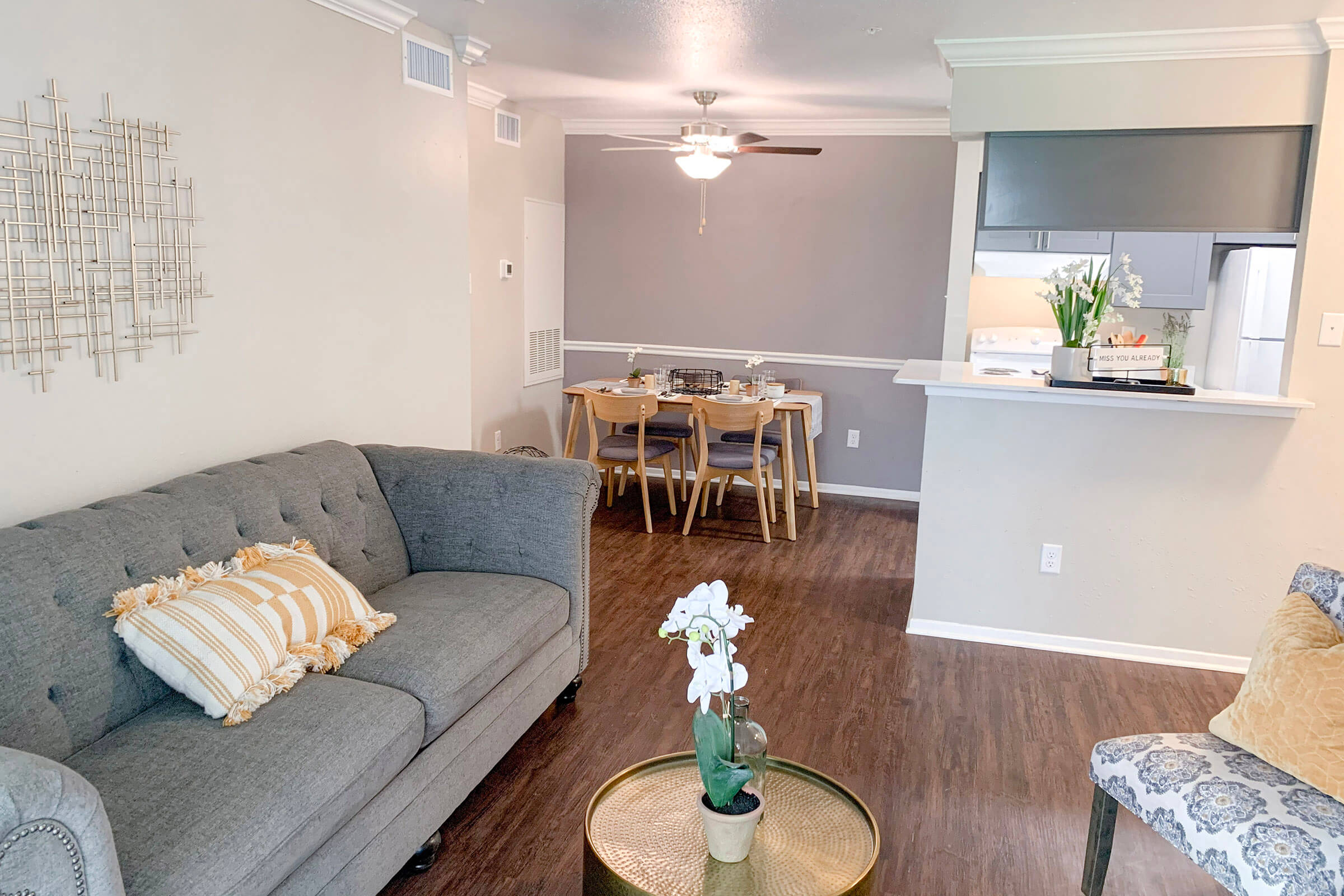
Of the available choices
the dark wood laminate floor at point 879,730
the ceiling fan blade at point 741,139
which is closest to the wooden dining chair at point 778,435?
the dark wood laminate floor at point 879,730

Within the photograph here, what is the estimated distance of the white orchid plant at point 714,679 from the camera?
5.62 feet

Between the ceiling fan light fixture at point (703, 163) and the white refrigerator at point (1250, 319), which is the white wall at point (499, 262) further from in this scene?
the white refrigerator at point (1250, 319)

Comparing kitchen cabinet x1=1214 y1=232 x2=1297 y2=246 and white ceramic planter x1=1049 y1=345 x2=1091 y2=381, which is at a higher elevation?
kitchen cabinet x1=1214 y1=232 x2=1297 y2=246

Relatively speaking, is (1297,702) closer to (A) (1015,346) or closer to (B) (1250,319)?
(B) (1250,319)

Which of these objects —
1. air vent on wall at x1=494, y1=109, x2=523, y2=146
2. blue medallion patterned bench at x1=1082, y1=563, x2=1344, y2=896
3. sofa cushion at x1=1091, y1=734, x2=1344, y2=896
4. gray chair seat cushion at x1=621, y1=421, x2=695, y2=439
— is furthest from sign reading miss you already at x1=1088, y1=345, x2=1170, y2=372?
air vent on wall at x1=494, y1=109, x2=523, y2=146

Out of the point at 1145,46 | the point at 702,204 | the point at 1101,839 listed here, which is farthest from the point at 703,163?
the point at 1101,839

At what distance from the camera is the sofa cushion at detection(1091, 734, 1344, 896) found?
180 centimetres

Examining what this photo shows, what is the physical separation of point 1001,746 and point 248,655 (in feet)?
7.44

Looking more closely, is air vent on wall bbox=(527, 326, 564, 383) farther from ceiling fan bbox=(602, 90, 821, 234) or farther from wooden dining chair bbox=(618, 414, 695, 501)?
ceiling fan bbox=(602, 90, 821, 234)

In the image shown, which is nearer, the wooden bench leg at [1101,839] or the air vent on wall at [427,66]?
the wooden bench leg at [1101,839]

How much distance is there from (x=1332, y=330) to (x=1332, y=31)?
41.6 inches

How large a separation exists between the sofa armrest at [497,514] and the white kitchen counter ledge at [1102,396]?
Answer: 54.5 inches

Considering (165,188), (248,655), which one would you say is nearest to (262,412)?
(165,188)

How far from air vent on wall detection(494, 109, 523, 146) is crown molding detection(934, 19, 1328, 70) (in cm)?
285
